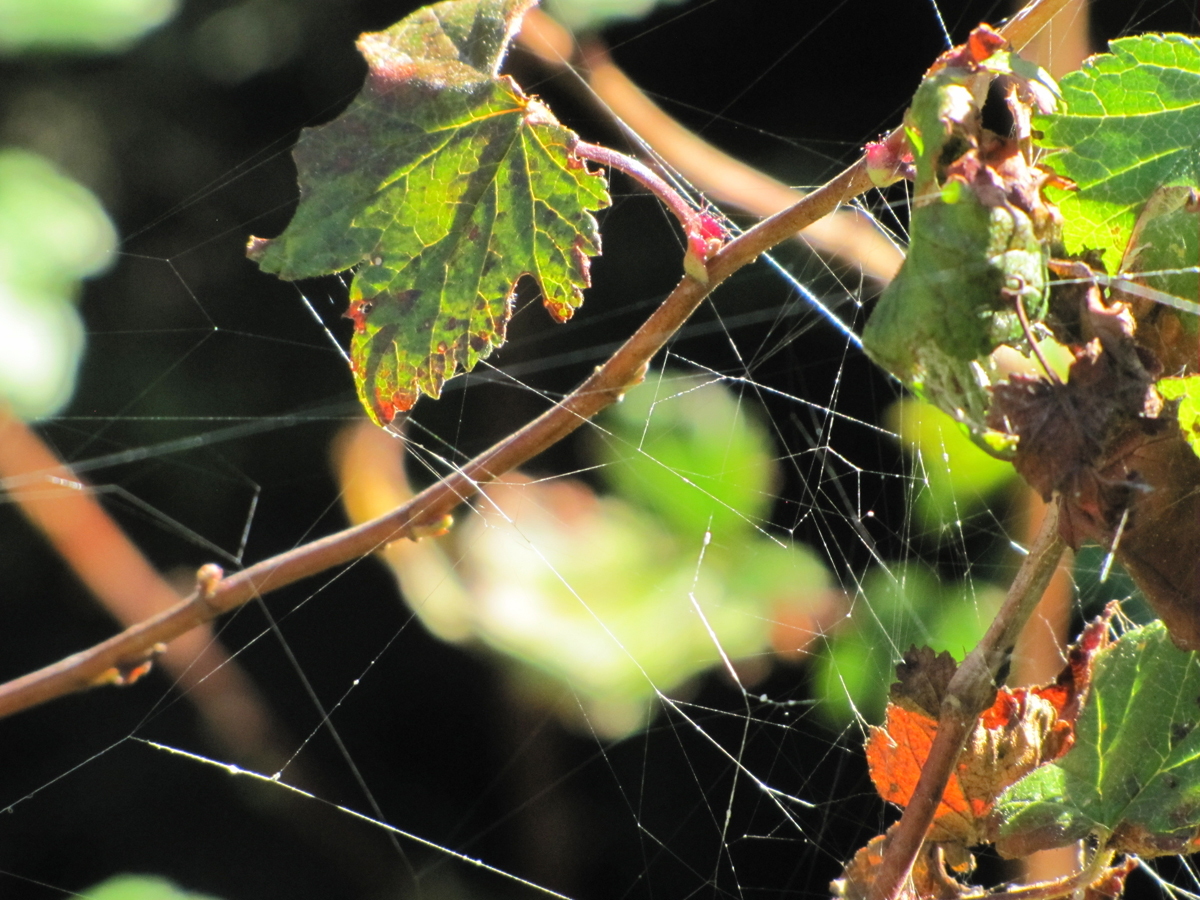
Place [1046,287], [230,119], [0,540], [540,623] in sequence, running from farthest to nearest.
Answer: [230,119] → [0,540] → [540,623] → [1046,287]

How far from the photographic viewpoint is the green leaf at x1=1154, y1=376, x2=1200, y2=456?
0.87 feet

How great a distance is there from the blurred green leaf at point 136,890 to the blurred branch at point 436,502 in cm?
41

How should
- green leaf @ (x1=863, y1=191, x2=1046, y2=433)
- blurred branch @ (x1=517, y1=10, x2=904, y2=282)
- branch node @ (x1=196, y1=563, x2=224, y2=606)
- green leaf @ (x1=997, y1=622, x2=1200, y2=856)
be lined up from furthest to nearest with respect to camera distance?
blurred branch @ (x1=517, y1=10, x2=904, y2=282)
branch node @ (x1=196, y1=563, x2=224, y2=606)
green leaf @ (x1=997, y1=622, x2=1200, y2=856)
green leaf @ (x1=863, y1=191, x2=1046, y2=433)

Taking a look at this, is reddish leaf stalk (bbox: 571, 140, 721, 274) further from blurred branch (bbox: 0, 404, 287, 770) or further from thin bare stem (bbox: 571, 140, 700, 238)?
blurred branch (bbox: 0, 404, 287, 770)

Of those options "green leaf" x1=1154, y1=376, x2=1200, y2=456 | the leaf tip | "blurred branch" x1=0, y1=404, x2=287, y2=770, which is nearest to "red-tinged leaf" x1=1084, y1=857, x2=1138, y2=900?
"green leaf" x1=1154, y1=376, x2=1200, y2=456

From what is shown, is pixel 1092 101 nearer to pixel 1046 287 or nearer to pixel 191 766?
pixel 1046 287

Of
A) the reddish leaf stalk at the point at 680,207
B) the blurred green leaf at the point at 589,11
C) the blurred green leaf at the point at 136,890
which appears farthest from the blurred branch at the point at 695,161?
the blurred green leaf at the point at 136,890

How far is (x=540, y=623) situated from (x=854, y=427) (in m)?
0.35

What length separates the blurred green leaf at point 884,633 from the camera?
31.6 inches

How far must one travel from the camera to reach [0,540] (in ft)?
3.16

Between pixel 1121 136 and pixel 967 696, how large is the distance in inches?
7.0

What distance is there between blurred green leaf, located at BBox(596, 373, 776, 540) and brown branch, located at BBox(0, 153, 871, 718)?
37 cm

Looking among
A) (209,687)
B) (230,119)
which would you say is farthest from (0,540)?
(230,119)

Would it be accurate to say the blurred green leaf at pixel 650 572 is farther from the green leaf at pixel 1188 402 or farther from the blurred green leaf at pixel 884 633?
the green leaf at pixel 1188 402
